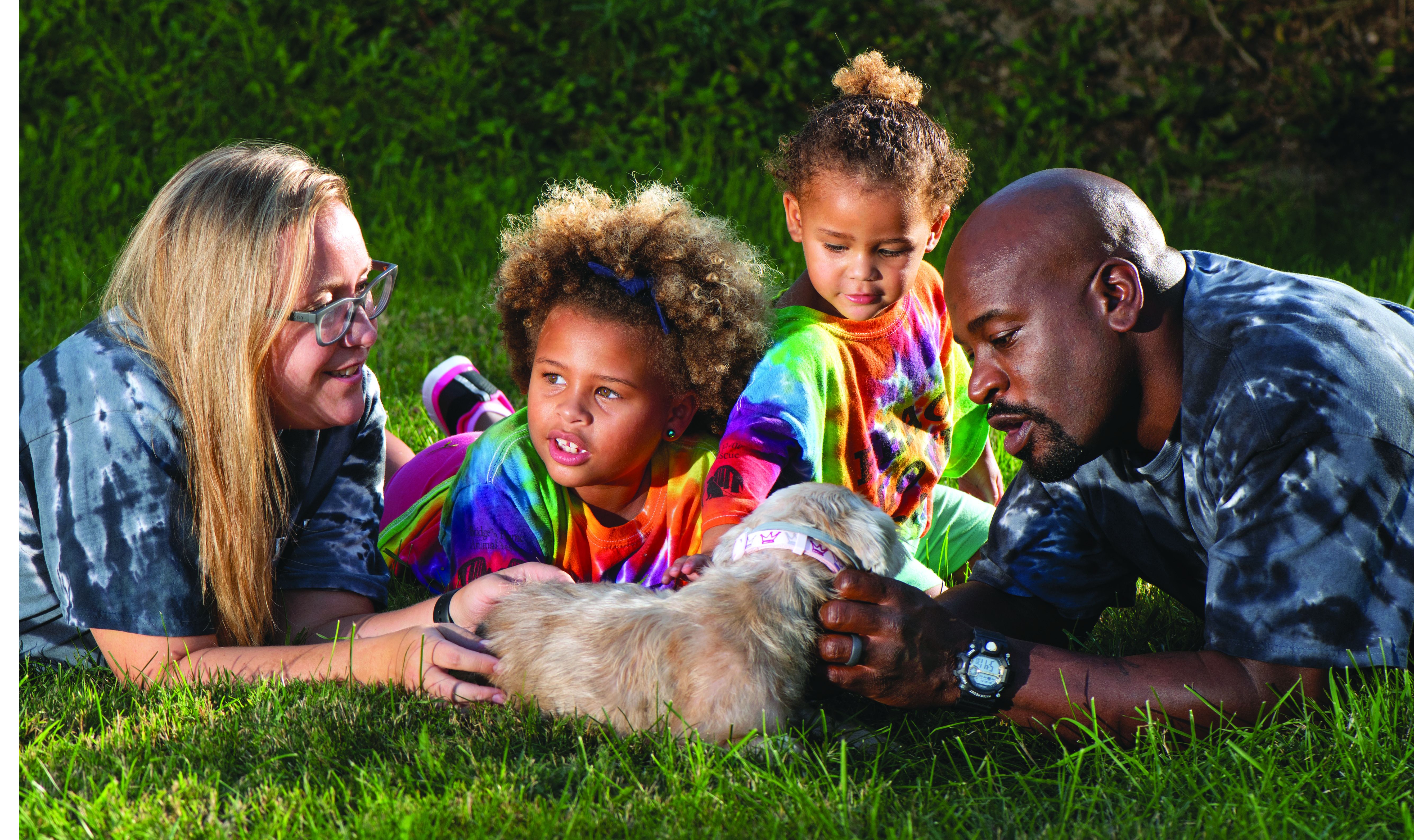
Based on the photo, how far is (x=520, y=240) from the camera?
376 cm

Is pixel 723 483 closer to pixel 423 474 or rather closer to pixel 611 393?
pixel 611 393

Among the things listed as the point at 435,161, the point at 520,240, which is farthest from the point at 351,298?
the point at 435,161

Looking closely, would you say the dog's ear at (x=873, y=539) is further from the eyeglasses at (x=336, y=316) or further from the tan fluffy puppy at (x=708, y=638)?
the eyeglasses at (x=336, y=316)

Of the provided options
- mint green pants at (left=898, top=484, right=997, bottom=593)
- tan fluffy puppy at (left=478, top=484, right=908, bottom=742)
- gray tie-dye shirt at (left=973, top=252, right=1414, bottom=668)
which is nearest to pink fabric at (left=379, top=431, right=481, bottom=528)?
tan fluffy puppy at (left=478, top=484, right=908, bottom=742)

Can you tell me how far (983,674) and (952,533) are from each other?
1.77 meters

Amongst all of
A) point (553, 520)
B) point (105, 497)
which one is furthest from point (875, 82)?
point (105, 497)

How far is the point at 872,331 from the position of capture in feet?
12.6

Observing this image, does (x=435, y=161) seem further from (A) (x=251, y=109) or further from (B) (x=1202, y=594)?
(B) (x=1202, y=594)

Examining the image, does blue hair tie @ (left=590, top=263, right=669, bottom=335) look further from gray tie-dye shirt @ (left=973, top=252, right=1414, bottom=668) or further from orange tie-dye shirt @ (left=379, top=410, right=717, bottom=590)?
gray tie-dye shirt @ (left=973, top=252, right=1414, bottom=668)

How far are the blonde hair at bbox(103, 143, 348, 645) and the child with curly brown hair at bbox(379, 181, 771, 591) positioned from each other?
772mm

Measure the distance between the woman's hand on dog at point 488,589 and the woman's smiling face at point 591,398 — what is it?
42 centimetres

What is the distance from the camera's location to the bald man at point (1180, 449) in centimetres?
234

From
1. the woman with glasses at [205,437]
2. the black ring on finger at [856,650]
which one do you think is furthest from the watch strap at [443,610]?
the black ring on finger at [856,650]
